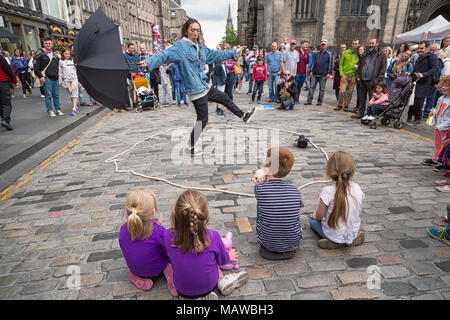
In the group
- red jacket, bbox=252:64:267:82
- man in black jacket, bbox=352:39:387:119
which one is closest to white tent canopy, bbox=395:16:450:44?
man in black jacket, bbox=352:39:387:119

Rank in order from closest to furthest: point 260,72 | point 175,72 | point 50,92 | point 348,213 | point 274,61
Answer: point 348,213 < point 50,92 < point 175,72 < point 274,61 < point 260,72

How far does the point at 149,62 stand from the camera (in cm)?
438

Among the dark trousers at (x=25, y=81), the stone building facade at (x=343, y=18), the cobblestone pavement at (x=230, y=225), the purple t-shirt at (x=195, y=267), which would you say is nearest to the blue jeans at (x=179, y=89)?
the cobblestone pavement at (x=230, y=225)

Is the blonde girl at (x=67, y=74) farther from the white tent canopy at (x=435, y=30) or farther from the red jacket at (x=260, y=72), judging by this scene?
the white tent canopy at (x=435, y=30)

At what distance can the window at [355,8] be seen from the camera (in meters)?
23.4

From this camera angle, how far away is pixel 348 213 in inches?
106

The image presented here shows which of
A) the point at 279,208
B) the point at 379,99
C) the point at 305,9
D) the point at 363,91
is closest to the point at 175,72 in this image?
the point at 363,91

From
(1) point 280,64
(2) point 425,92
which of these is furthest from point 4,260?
(1) point 280,64

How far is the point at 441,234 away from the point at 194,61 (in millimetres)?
4244

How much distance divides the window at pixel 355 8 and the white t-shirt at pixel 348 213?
2585 centimetres

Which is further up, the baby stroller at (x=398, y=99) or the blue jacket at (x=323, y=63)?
the blue jacket at (x=323, y=63)

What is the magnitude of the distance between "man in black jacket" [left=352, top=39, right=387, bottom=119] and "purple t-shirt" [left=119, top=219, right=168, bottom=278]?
8.24 m

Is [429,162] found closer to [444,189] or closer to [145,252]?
[444,189]

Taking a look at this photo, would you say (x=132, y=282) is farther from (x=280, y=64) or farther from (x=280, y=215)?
(x=280, y=64)
